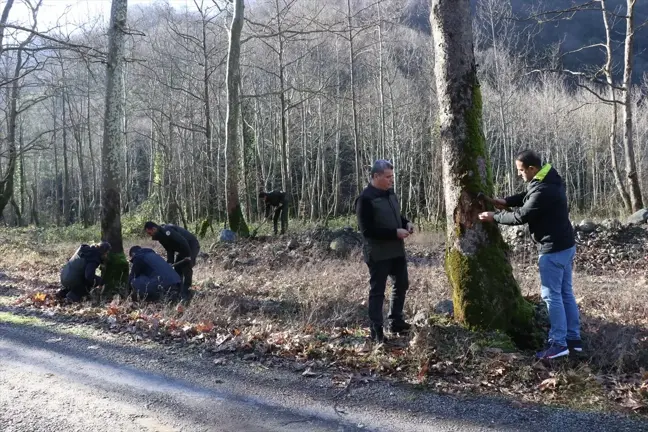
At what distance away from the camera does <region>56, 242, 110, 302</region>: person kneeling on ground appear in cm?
820

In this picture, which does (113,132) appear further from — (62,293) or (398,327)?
(398,327)

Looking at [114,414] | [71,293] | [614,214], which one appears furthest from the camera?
[614,214]

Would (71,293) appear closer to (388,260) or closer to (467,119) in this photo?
(388,260)

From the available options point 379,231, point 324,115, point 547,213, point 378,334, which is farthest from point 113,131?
point 324,115

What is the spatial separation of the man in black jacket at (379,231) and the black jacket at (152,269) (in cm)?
385

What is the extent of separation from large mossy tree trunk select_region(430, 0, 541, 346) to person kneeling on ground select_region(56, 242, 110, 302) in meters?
5.88

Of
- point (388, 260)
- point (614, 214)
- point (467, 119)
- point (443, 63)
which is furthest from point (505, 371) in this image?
point (614, 214)

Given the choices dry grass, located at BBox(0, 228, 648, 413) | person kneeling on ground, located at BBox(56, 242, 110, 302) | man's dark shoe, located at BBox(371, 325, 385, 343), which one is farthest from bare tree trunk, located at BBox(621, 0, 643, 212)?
person kneeling on ground, located at BBox(56, 242, 110, 302)

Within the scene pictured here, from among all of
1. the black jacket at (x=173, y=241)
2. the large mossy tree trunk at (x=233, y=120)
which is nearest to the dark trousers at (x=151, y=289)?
the black jacket at (x=173, y=241)

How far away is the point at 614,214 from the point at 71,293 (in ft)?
76.9

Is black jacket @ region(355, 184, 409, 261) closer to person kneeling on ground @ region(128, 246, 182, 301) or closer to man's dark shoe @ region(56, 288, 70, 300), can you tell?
person kneeling on ground @ region(128, 246, 182, 301)

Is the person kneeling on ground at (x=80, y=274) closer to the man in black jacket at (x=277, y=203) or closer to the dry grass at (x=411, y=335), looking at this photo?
the dry grass at (x=411, y=335)

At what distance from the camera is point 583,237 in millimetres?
13633

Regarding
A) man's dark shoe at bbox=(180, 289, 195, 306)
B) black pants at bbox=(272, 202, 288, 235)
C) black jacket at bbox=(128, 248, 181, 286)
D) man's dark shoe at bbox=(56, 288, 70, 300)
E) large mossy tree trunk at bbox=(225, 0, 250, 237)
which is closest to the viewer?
man's dark shoe at bbox=(180, 289, 195, 306)
